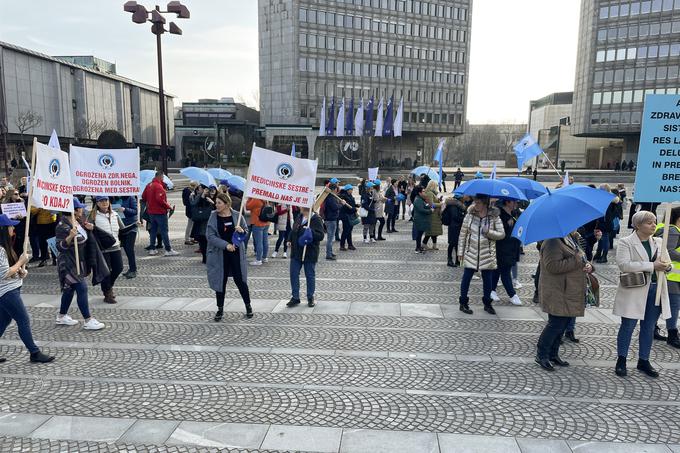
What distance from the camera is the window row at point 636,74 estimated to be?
68500 mm

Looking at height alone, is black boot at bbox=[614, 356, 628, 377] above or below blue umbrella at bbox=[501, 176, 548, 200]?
below

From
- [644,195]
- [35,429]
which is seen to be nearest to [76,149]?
[35,429]

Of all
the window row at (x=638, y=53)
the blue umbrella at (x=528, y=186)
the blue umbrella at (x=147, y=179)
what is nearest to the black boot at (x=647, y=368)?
the blue umbrella at (x=528, y=186)

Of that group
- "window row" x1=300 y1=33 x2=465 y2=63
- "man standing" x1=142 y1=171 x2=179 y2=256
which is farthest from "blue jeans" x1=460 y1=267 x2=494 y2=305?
"window row" x1=300 y1=33 x2=465 y2=63

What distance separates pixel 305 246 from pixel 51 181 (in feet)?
12.2

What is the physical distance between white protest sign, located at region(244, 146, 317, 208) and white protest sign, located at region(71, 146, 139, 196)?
144 inches

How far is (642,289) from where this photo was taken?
5.21 metres

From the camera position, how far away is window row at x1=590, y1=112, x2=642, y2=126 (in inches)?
2810

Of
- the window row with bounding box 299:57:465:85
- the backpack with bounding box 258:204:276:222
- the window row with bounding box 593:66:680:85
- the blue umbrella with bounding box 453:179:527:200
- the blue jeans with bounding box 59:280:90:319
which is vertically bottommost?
the blue jeans with bounding box 59:280:90:319

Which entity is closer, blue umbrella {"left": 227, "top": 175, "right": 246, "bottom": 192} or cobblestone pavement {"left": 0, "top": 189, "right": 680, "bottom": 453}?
cobblestone pavement {"left": 0, "top": 189, "right": 680, "bottom": 453}

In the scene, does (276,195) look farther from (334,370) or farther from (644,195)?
(644,195)

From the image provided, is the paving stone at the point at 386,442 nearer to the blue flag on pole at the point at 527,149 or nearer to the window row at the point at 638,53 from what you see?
the blue flag on pole at the point at 527,149

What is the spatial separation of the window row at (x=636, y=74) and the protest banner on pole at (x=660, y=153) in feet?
259

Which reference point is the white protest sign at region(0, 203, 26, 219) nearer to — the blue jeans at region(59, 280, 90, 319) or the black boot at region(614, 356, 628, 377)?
the blue jeans at region(59, 280, 90, 319)
